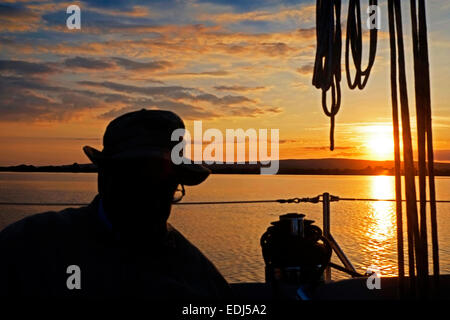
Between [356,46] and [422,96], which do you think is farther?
[356,46]

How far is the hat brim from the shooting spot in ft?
5.35

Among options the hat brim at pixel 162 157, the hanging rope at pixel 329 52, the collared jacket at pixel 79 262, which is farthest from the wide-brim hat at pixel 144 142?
the hanging rope at pixel 329 52

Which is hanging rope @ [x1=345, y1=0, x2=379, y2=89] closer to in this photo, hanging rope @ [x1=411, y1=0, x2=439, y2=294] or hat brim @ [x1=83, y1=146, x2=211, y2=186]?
hanging rope @ [x1=411, y1=0, x2=439, y2=294]

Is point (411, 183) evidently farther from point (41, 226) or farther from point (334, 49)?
point (41, 226)

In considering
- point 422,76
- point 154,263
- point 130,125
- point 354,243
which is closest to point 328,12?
point 422,76

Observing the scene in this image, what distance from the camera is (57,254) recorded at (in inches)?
63.1

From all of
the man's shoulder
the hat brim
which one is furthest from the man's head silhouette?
the man's shoulder

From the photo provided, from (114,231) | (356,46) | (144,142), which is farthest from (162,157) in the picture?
(356,46)

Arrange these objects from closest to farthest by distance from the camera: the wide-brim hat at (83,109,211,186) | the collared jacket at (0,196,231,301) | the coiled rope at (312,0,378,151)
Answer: the collared jacket at (0,196,231,301)
the wide-brim hat at (83,109,211,186)
the coiled rope at (312,0,378,151)

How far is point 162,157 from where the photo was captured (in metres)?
1.67

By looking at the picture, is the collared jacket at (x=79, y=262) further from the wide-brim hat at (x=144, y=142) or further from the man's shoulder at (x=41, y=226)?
the wide-brim hat at (x=144, y=142)

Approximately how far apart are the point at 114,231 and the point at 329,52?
38.9 inches

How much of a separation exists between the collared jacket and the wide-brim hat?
201 millimetres
